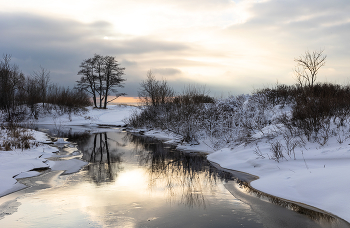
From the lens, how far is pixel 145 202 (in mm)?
5844

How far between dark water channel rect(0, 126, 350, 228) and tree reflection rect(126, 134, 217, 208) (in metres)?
0.02

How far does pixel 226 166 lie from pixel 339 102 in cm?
607

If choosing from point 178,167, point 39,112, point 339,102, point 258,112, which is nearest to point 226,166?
point 178,167

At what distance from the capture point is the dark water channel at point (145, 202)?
481cm

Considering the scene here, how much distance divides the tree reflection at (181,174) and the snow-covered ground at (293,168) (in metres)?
1.13

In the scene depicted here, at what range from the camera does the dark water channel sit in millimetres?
4812

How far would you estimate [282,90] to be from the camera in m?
22.0

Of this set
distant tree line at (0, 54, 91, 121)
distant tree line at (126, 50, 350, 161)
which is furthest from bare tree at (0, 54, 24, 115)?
distant tree line at (126, 50, 350, 161)

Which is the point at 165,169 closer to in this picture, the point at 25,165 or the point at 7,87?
the point at 25,165

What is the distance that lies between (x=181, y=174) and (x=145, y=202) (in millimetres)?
2928

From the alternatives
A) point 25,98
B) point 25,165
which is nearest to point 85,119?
point 25,98

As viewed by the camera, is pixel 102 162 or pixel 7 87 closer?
pixel 102 162

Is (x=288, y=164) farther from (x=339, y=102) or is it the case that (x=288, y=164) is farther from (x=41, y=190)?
(x=41, y=190)

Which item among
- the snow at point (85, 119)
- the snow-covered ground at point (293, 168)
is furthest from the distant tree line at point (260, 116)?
the snow at point (85, 119)
